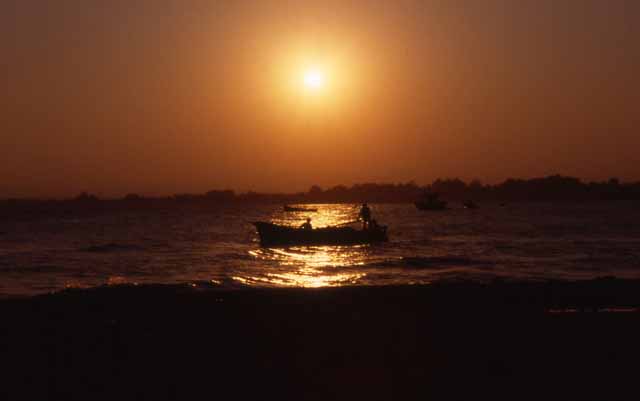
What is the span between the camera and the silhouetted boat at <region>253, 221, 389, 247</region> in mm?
47312

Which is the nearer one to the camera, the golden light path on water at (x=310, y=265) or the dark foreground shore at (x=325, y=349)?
the dark foreground shore at (x=325, y=349)

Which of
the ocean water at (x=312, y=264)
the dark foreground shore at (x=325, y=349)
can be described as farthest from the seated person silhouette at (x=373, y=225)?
the dark foreground shore at (x=325, y=349)

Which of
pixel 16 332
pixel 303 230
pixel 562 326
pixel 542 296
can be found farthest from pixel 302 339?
pixel 303 230

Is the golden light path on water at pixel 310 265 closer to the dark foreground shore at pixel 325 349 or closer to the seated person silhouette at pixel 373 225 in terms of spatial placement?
the seated person silhouette at pixel 373 225

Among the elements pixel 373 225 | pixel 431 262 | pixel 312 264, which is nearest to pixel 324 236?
pixel 373 225

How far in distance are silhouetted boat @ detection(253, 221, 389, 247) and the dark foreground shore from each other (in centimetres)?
3234

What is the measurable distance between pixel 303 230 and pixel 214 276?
18.2m

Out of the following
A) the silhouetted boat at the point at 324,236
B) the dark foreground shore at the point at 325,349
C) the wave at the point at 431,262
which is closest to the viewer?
the dark foreground shore at the point at 325,349

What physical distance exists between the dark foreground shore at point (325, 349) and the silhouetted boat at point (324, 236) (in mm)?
32341

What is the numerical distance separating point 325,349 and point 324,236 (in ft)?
126

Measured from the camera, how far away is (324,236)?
47.8 meters

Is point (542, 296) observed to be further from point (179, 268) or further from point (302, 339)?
point (179, 268)

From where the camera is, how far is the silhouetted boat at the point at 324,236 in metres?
47.3

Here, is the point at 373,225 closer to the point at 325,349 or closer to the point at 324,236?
the point at 324,236
